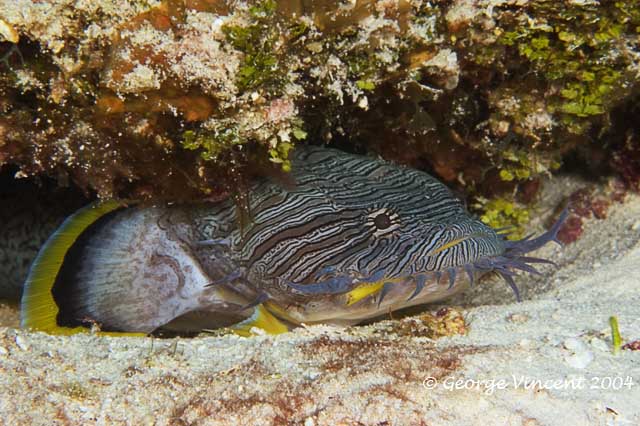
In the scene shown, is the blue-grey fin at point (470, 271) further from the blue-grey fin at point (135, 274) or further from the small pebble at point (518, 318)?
the blue-grey fin at point (135, 274)

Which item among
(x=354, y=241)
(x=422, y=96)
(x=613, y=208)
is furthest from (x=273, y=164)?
(x=613, y=208)

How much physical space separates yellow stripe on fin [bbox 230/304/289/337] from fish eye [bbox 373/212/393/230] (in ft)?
3.57

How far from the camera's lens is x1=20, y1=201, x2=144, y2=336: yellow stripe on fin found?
13.0ft

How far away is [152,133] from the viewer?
314 centimetres

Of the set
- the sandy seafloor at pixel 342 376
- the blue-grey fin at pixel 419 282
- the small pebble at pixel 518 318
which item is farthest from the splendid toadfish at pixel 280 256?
the sandy seafloor at pixel 342 376

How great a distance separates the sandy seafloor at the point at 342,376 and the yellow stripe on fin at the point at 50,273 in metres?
0.84

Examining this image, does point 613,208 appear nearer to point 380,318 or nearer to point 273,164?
point 380,318

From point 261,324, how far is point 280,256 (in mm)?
519

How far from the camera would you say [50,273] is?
4.20 meters

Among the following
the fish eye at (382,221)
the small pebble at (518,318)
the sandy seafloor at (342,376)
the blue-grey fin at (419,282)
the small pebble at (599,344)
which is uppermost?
the fish eye at (382,221)

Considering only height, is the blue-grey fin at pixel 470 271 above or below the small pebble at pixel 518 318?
above

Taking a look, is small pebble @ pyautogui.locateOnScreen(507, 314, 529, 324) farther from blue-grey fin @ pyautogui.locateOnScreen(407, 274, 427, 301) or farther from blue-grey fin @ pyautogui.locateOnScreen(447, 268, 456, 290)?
blue-grey fin @ pyautogui.locateOnScreen(407, 274, 427, 301)

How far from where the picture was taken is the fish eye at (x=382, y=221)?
142 inches

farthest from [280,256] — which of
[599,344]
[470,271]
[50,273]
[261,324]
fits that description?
[599,344]
